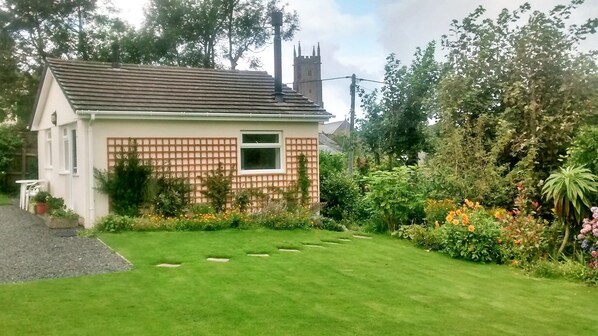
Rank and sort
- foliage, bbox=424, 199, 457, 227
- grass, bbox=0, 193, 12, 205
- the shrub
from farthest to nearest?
grass, bbox=0, 193, 12, 205 → foliage, bbox=424, 199, 457, 227 → the shrub

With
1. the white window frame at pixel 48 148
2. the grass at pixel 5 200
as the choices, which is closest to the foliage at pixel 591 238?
the white window frame at pixel 48 148

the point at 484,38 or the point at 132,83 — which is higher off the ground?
the point at 484,38

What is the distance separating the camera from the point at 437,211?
11695 mm

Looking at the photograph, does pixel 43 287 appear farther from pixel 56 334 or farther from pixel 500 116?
pixel 500 116

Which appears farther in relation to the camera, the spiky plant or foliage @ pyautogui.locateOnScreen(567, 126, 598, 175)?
foliage @ pyautogui.locateOnScreen(567, 126, 598, 175)

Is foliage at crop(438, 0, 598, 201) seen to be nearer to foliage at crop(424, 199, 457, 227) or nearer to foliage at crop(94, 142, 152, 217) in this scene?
foliage at crop(424, 199, 457, 227)

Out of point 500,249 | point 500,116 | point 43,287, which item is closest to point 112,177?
point 43,287

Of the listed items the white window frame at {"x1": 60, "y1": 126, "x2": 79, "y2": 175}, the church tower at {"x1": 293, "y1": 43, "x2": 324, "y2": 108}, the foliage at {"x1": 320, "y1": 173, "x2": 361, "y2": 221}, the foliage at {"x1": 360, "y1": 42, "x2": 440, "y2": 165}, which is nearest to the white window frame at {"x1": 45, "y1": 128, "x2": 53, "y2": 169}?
the white window frame at {"x1": 60, "y1": 126, "x2": 79, "y2": 175}

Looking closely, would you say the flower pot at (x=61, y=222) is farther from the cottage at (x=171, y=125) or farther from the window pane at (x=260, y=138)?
the window pane at (x=260, y=138)

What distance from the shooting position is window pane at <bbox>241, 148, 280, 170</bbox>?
14.5 metres

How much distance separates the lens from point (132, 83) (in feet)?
47.8

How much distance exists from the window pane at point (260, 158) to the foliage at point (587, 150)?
24.8ft

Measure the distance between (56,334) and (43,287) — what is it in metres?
2.06

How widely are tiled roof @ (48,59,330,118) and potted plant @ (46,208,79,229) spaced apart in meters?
2.55
